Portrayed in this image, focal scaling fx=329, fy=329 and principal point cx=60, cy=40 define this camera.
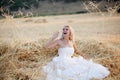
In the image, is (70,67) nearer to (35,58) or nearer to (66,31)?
(66,31)

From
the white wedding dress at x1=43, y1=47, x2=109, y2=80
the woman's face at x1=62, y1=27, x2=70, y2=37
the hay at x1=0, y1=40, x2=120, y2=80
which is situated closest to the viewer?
the white wedding dress at x1=43, y1=47, x2=109, y2=80

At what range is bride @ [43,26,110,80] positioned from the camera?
538 centimetres

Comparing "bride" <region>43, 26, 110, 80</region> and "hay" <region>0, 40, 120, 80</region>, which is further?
"hay" <region>0, 40, 120, 80</region>

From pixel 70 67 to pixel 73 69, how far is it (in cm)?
8

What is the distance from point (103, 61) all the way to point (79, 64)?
23.0 inches

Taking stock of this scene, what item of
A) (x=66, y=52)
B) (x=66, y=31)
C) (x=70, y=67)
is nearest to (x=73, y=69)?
(x=70, y=67)

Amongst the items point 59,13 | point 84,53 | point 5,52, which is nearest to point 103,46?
point 84,53

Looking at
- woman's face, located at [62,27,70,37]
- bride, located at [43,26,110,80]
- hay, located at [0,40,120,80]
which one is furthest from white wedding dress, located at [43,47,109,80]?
woman's face, located at [62,27,70,37]

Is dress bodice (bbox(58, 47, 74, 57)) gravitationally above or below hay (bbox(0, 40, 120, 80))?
above

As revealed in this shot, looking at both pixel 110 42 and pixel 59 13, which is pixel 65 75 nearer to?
pixel 110 42

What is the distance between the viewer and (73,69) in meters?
5.52

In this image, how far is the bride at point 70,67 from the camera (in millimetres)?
5375

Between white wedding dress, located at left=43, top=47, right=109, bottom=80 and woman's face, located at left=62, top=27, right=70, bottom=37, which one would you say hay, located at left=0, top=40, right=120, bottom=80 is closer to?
white wedding dress, located at left=43, top=47, right=109, bottom=80

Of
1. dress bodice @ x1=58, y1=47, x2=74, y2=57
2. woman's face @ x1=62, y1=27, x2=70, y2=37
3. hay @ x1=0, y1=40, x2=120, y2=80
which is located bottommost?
hay @ x1=0, y1=40, x2=120, y2=80
